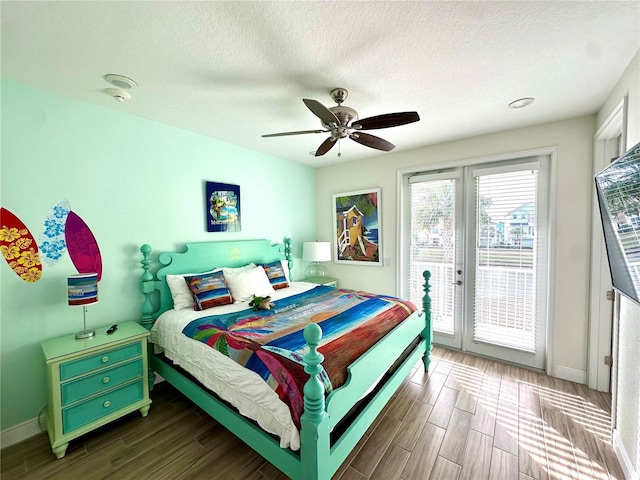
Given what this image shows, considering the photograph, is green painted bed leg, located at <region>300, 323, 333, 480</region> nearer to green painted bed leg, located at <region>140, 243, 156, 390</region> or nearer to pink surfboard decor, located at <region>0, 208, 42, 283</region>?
green painted bed leg, located at <region>140, 243, 156, 390</region>

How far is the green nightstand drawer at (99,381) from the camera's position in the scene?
1.83m

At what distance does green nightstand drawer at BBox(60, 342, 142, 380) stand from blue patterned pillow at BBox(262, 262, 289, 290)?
59.3 inches

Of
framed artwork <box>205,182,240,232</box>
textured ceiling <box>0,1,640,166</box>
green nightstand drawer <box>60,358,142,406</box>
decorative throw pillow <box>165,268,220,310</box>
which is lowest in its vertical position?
green nightstand drawer <box>60,358,142,406</box>

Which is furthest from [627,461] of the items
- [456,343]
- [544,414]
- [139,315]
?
[139,315]

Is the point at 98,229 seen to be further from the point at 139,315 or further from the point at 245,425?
the point at 245,425

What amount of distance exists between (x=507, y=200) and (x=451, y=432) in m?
2.40

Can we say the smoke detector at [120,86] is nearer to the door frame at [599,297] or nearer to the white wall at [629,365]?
the white wall at [629,365]

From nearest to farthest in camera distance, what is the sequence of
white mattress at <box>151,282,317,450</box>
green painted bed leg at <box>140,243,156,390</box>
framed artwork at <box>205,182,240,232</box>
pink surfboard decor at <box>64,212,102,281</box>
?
1. white mattress at <box>151,282,317,450</box>
2. pink surfboard decor at <box>64,212,102,281</box>
3. green painted bed leg at <box>140,243,156,390</box>
4. framed artwork at <box>205,182,240,232</box>

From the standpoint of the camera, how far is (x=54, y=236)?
209 cm

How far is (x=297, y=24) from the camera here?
55.4 inches

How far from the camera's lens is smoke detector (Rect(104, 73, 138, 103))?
1.87 m

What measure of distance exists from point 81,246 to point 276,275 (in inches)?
75.1

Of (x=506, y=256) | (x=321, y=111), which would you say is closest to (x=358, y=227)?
(x=506, y=256)

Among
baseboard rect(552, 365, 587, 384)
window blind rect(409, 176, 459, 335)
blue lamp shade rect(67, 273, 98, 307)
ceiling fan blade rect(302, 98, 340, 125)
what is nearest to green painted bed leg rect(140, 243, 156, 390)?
blue lamp shade rect(67, 273, 98, 307)
